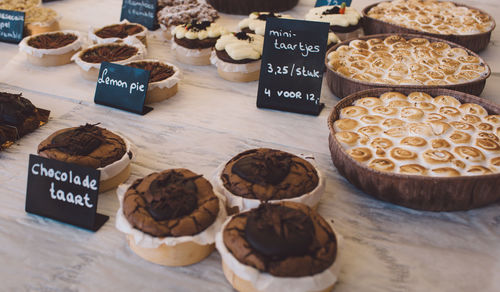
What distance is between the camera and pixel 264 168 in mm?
1371

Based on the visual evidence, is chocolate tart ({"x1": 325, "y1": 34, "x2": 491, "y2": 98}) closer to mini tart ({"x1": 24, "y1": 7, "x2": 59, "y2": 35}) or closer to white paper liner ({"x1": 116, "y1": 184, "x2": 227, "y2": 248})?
white paper liner ({"x1": 116, "y1": 184, "x2": 227, "y2": 248})

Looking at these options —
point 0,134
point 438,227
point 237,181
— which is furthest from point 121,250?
point 438,227

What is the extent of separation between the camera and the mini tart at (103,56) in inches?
90.7

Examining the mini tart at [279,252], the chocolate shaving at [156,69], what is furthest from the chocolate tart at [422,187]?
the chocolate shaving at [156,69]

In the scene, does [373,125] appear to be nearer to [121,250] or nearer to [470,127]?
[470,127]

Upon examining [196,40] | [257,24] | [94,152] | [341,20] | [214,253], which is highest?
[341,20]

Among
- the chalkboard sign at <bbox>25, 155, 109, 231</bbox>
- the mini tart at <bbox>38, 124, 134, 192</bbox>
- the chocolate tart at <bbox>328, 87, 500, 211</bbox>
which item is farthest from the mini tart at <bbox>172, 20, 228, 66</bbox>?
the chalkboard sign at <bbox>25, 155, 109, 231</bbox>

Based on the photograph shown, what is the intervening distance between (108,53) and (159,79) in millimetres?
444

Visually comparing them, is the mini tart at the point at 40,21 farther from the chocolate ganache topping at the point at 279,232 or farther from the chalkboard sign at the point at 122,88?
the chocolate ganache topping at the point at 279,232

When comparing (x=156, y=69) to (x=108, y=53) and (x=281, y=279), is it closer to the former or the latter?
(x=108, y=53)

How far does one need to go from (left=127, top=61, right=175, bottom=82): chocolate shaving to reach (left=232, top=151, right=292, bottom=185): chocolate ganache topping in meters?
0.91

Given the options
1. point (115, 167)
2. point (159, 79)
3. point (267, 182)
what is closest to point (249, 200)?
point (267, 182)

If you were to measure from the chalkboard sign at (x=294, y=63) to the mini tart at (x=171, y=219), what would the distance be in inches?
33.7

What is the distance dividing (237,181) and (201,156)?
46 centimetres
